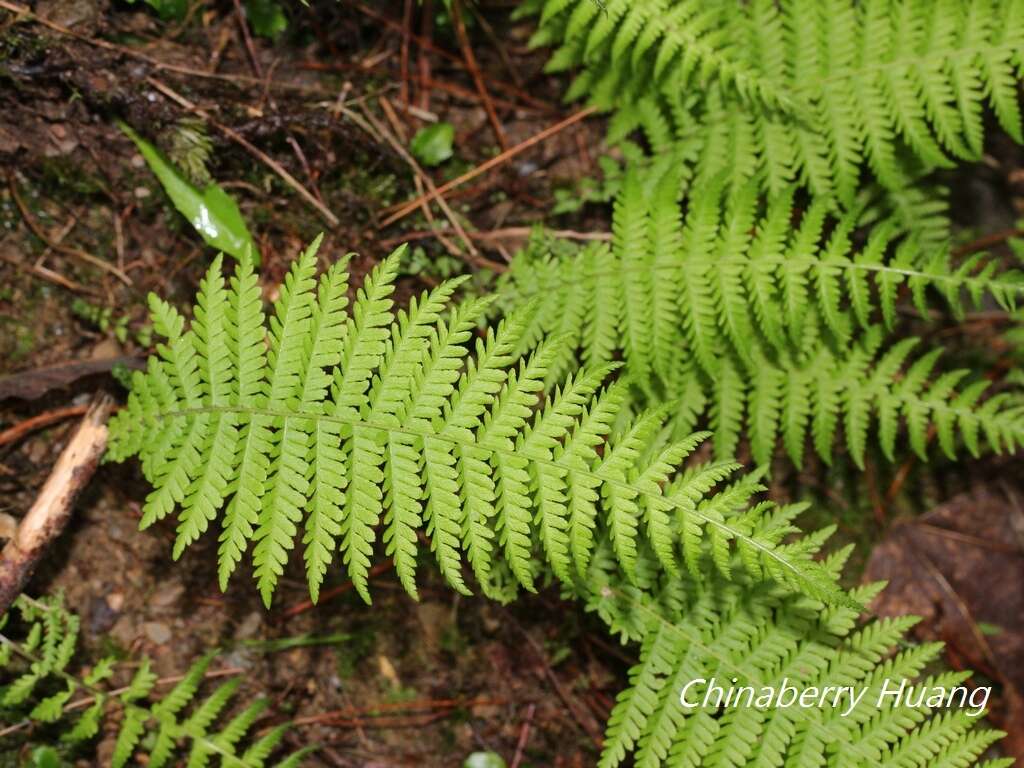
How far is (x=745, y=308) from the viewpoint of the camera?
3277 mm

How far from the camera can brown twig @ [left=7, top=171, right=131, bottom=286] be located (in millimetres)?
3383

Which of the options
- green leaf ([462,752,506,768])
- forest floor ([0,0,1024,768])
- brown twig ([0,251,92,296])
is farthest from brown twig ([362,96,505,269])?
green leaf ([462,752,506,768])

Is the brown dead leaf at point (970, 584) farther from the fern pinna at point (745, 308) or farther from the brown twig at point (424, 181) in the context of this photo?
the brown twig at point (424, 181)

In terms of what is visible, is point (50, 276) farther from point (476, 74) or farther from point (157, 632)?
point (476, 74)

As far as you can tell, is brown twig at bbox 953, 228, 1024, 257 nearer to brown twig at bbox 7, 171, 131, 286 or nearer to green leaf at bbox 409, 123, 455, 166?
green leaf at bbox 409, 123, 455, 166

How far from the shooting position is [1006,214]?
4.89 metres

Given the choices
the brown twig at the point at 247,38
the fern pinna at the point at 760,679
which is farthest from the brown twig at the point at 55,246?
the fern pinna at the point at 760,679

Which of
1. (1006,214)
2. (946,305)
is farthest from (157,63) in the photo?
(1006,214)

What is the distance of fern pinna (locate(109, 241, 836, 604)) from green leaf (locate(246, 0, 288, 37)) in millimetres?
1507

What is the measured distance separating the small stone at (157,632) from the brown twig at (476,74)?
2619 millimetres

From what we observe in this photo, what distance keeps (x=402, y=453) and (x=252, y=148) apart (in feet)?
5.51

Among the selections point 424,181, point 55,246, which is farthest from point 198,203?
point 424,181

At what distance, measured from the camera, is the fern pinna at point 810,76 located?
3398mm

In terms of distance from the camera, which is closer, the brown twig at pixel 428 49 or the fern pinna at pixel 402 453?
the fern pinna at pixel 402 453
